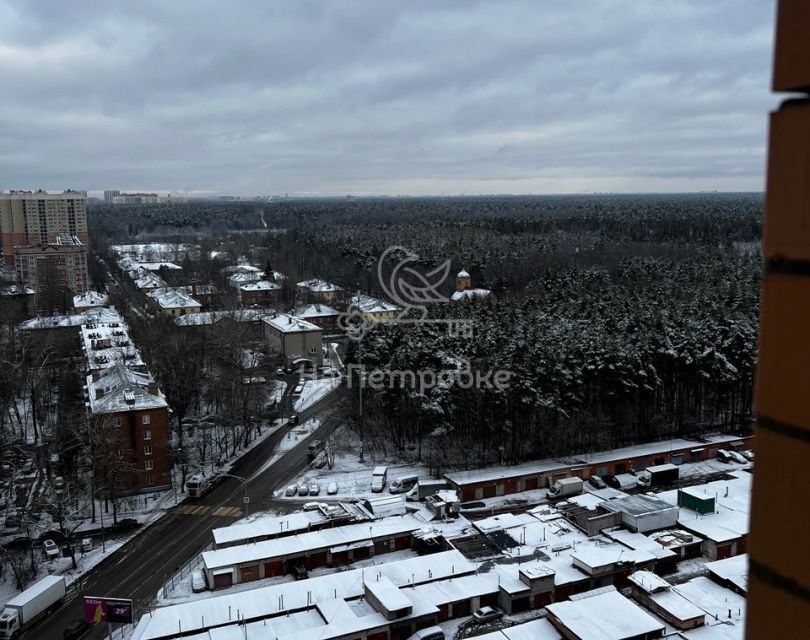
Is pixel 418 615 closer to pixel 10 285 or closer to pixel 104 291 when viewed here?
pixel 10 285

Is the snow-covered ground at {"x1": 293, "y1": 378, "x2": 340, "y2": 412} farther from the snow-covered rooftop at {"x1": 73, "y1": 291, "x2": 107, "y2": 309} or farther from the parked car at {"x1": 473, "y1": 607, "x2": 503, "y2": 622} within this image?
the snow-covered rooftop at {"x1": 73, "y1": 291, "x2": 107, "y2": 309}

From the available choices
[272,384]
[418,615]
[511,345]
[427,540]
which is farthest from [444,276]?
[418,615]

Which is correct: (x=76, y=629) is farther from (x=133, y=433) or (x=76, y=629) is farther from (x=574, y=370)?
(x=574, y=370)

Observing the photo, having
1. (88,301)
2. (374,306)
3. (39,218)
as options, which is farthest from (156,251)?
(374,306)

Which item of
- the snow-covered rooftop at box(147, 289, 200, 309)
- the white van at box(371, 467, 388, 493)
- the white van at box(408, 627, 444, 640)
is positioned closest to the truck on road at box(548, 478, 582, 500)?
the white van at box(371, 467, 388, 493)

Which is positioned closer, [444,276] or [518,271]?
[444,276]

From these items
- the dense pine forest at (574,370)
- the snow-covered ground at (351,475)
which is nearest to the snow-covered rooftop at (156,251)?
the dense pine forest at (574,370)
